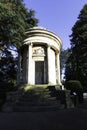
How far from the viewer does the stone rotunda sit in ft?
66.4

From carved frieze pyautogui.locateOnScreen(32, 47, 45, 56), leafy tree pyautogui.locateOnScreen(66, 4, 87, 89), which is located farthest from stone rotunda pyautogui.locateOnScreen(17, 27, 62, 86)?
leafy tree pyautogui.locateOnScreen(66, 4, 87, 89)

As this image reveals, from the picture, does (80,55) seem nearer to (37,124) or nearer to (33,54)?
(33,54)

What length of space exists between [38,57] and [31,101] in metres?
6.27

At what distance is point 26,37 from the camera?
20.7 metres

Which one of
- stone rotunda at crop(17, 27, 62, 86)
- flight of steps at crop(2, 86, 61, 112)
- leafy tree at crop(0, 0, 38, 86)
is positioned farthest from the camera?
stone rotunda at crop(17, 27, 62, 86)

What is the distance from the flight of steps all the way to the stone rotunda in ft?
9.81

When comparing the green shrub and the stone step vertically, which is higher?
the green shrub

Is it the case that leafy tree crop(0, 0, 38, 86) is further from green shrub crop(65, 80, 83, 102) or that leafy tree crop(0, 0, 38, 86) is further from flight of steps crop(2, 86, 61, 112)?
green shrub crop(65, 80, 83, 102)

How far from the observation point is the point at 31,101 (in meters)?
15.3

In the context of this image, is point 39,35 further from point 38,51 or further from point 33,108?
point 33,108

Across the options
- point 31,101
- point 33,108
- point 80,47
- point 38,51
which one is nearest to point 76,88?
point 38,51

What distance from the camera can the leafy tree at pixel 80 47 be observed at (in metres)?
31.1

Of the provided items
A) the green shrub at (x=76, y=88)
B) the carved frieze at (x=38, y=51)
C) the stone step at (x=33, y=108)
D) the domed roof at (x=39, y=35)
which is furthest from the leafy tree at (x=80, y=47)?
the stone step at (x=33, y=108)

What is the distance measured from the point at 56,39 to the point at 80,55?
10535mm
